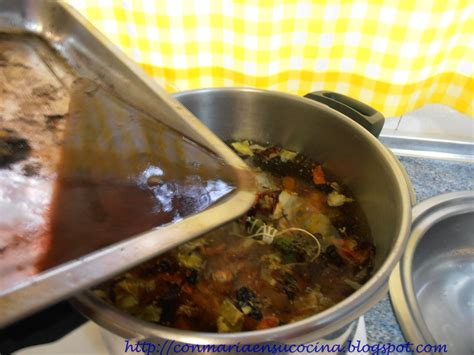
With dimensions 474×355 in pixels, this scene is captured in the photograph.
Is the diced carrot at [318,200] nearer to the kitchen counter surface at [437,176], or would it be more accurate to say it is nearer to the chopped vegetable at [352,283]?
the chopped vegetable at [352,283]

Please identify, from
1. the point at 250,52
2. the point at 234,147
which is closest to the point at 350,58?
the point at 250,52

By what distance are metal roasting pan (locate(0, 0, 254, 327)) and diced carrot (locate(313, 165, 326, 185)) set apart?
330 mm

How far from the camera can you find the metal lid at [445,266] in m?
0.91

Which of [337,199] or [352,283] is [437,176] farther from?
[352,283]

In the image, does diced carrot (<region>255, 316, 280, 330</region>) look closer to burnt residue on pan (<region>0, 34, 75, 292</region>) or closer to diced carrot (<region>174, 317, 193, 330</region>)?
diced carrot (<region>174, 317, 193, 330</region>)

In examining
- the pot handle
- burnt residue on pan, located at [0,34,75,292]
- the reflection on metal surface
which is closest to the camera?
burnt residue on pan, located at [0,34,75,292]

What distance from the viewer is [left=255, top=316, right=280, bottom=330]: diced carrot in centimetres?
60

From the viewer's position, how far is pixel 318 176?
875 millimetres

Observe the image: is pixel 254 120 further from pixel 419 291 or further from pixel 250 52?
pixel 419 291

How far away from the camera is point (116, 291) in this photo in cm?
61

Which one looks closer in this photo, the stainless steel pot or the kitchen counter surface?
the stainless steel pot

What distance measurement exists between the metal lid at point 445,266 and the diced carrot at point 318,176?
242 mm

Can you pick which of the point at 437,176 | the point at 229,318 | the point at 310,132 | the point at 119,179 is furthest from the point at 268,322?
the point at 437,176

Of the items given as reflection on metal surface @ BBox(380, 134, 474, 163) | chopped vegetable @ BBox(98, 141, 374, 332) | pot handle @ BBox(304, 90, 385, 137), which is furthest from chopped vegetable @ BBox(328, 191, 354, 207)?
reflection on metal surface @ BBox(380, 134, 474, 163)
